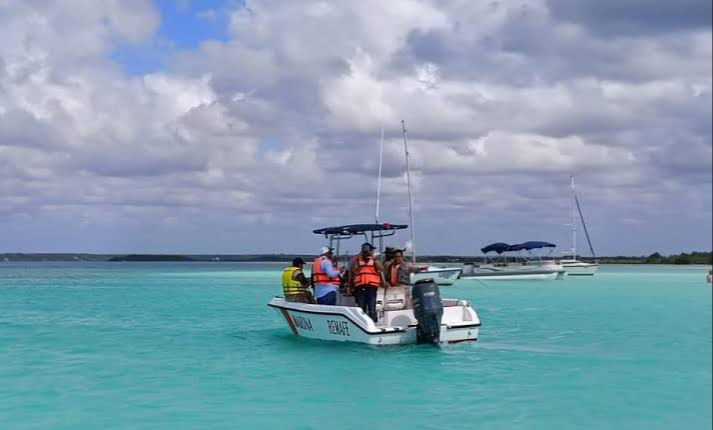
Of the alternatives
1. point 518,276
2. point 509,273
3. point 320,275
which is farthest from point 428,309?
point 509,273

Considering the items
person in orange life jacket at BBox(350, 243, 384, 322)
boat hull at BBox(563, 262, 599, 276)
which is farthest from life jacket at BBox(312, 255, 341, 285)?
boat hull at BBox(563, 262, 599, 276)

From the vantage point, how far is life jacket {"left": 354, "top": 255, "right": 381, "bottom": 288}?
17.4 metres

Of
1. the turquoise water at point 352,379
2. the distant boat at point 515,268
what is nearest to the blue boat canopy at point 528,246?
the distant boat at point 515,268

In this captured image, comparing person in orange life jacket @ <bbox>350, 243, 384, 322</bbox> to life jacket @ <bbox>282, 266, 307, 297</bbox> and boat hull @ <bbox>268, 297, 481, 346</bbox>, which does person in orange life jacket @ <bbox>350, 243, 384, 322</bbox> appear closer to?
boat hull @ <bbox>268, 297, 481, 346</bbox>

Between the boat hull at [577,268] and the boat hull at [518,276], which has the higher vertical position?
the boat hull at [577,268]

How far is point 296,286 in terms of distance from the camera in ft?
64.0

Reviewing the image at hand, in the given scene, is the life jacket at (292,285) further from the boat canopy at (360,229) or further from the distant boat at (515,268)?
the distant boat at (515,268)

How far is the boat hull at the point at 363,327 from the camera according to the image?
687 inches

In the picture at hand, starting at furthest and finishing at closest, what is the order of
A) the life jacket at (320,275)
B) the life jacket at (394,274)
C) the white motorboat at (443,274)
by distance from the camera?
the white motorboat at (443,274) → the life jacket at (394,274) → the life jacket at (320,275)

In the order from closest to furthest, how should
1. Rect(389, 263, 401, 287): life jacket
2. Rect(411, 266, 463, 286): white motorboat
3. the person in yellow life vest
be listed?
Rect(389, 263, 401, 287): life jacket, the person in yellow life vest, Rect(411, 266, 463, 286): white motorboat

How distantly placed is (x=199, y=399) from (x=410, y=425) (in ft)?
12.3

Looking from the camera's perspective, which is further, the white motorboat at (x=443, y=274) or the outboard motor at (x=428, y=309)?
the white motorboat at (x=443, y=274)

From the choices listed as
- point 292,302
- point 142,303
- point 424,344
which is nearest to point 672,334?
point 424,344

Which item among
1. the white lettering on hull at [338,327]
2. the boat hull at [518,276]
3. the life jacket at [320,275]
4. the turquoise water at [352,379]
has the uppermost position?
the life jacket at [320,275]
